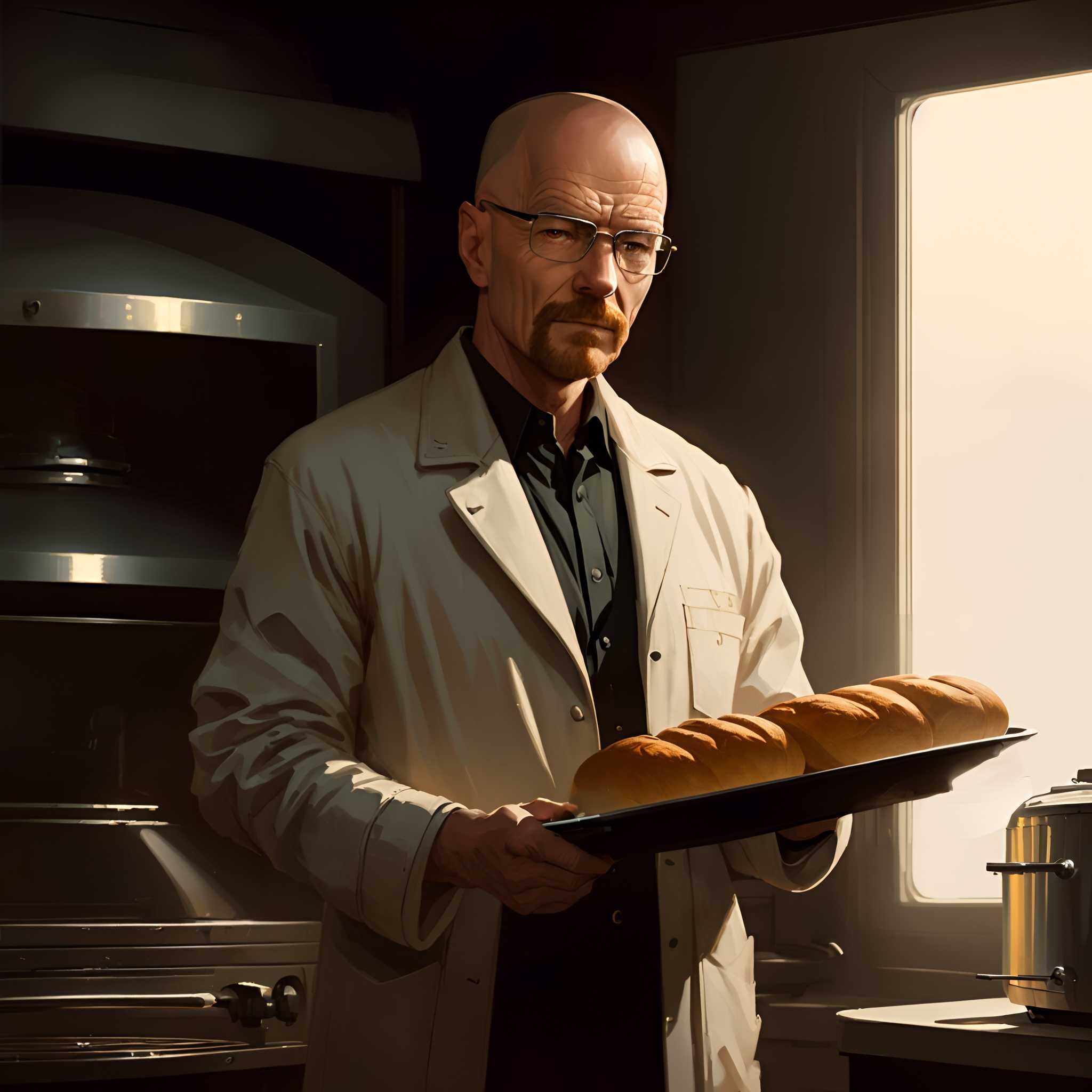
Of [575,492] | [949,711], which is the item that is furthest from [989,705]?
[575,492]

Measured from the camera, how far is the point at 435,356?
163 centimetres

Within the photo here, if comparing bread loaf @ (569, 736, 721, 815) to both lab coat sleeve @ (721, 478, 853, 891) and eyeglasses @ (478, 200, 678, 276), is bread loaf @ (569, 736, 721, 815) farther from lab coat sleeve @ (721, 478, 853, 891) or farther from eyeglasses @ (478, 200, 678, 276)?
eyeglasses @ (478, 200, 678, 276)

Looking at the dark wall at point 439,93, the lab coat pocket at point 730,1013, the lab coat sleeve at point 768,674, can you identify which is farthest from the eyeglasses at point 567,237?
the lab coat pocket at point 730,1013

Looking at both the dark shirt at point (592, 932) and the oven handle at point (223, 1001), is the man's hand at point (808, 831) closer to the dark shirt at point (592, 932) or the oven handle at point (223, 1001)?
the dark shirt at point (592, 932)

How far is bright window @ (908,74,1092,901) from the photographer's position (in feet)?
5.14

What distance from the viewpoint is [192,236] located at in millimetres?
1559

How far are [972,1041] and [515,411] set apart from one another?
0.69m

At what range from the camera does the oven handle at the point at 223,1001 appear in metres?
1.40

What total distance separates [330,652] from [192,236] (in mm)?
640

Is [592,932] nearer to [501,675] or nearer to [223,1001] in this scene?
[501,675]

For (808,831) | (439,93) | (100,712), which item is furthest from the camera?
(439,93)

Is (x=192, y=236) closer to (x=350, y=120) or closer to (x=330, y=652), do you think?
(x=350, y=120)

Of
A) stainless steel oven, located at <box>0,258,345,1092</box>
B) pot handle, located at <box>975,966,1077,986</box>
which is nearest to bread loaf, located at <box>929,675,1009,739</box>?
pot handle, located at <box>975,966,1077,986</box>

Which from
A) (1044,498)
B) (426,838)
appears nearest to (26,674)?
(426,838)
